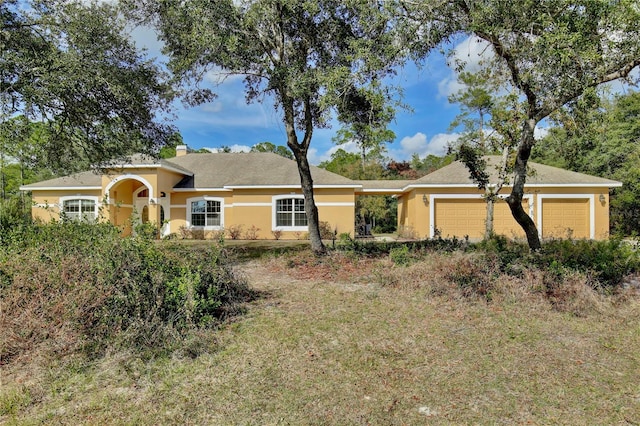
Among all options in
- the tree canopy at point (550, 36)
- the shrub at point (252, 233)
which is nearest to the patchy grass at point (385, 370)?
the tree canopy at point (550, 36)

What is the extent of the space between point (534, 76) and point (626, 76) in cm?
213

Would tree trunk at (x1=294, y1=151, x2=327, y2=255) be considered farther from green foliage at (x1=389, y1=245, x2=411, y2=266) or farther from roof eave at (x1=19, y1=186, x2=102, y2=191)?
roof eave at (x1=19, y1=186, x2=102, y2=191)

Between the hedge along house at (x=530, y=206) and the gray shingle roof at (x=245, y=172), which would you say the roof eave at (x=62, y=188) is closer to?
the gray shingle roof at (x=245, y=172)

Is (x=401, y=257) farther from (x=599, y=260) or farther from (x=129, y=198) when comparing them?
(x=129, y=198)

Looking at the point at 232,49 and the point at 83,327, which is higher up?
the point at 232,49

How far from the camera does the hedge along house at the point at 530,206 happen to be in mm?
20062

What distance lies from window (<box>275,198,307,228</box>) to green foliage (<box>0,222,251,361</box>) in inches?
545

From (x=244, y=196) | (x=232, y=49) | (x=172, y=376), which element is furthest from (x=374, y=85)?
(x=244, y=196)

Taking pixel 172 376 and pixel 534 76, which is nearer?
pixel 172 376

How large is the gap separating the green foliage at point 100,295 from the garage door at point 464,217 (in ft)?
53.6

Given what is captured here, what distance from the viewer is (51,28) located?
30.1ft

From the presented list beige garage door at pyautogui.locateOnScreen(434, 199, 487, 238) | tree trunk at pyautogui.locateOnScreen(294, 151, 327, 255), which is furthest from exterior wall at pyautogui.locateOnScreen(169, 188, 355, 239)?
tree trunk at pyautogui.locateOnScreen(294, 151, 327, 255)

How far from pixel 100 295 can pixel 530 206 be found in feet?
68.1

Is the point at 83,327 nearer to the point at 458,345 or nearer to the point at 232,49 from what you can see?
the point at 458,345
